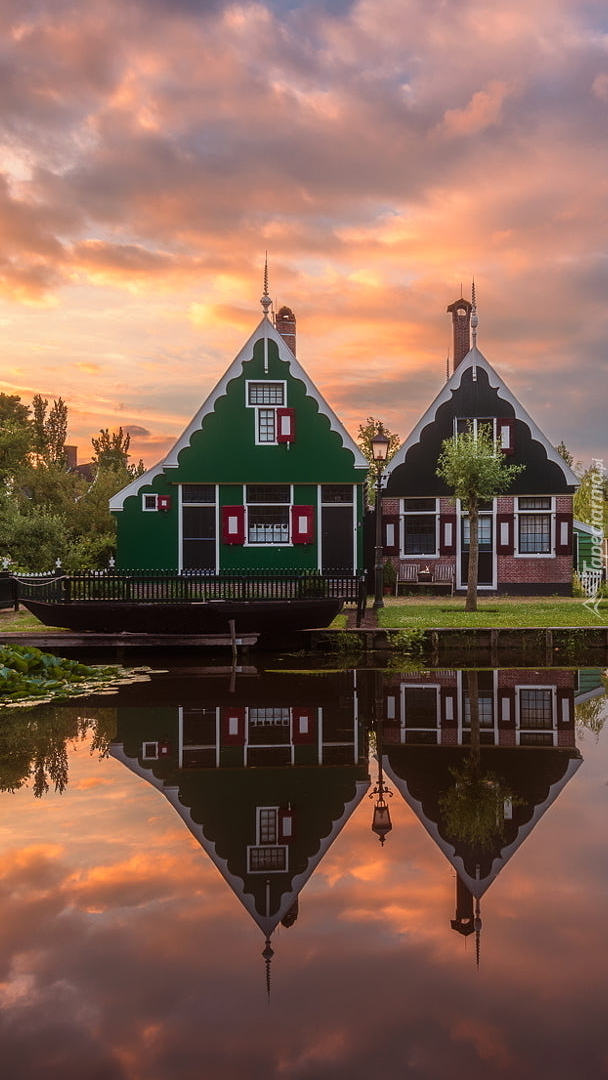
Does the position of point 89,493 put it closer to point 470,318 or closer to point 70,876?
point 470,318

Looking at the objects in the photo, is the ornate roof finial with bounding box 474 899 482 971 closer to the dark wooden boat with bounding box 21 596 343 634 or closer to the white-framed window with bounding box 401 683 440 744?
the white-framed window with bounding box 401 683 440 744

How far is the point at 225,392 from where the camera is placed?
2888 cm

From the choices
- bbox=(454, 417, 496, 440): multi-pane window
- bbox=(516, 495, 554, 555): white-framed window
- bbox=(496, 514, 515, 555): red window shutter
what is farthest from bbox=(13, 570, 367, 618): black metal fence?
bbox=(454, 417, 496, 440): multi-pane window

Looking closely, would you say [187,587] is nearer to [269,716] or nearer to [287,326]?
[269,716]

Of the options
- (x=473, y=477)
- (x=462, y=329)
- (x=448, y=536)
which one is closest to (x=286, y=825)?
(x=473, y=477)

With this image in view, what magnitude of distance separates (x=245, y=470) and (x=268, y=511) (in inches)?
64.4

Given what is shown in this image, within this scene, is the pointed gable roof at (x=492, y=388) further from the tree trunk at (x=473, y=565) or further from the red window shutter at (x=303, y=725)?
the red window shutter at (x=303, y=725)

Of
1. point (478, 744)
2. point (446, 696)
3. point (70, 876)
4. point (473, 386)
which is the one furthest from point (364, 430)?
point (70, 876)

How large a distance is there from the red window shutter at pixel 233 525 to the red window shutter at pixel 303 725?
605 inches

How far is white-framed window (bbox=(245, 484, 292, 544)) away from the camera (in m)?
28.7

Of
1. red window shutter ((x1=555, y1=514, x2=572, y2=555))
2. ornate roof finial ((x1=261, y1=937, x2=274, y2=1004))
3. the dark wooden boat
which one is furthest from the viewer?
red window shutter ((x1=555, y1=514, x2=572, y2=555))

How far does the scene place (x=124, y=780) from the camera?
30.6 ft

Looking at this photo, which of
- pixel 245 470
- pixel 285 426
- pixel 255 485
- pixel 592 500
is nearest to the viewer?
pixel 285 426

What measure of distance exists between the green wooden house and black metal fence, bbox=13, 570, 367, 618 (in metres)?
3.50
